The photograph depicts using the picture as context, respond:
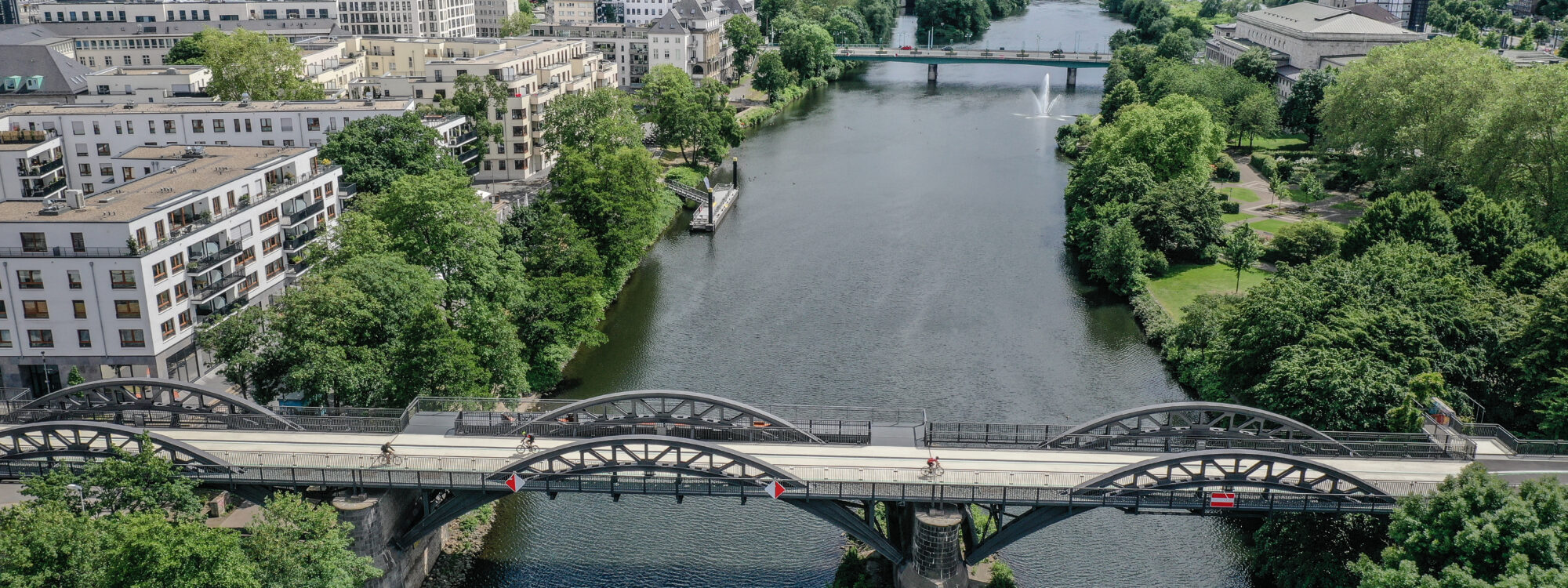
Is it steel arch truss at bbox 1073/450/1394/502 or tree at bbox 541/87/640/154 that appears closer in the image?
steel arch truss at bbox 1073/450/1394/502

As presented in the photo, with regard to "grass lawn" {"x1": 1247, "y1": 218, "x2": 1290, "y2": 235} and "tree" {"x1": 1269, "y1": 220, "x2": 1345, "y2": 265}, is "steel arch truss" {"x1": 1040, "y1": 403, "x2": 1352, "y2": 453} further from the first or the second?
"grass lawn" {"x1": 1247, "y1": 218, "x2": 1290, "y2": 235}

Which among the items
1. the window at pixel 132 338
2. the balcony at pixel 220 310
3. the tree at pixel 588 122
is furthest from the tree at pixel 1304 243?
the window at pixel 132 338

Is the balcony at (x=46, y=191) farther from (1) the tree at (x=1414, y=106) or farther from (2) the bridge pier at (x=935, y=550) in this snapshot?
(1) the tree at (x=1414, y=106)

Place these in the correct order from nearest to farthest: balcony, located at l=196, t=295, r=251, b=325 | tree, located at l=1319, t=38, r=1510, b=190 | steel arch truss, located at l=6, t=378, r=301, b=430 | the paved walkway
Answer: steel arch truss, located at l=6, t=378, r=301, b=430 < balcony, located at l=196, t=295, r=251, b=325 < tree, located at l=1319, t=38, r=1510, b=190 < the paved walkway

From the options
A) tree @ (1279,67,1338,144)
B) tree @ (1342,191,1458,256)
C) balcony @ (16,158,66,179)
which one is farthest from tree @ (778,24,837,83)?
tree @ (1342,191,1458,256)

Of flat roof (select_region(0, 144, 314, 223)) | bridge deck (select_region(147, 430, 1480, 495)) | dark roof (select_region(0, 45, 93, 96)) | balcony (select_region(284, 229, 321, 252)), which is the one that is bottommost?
bridge deck (select_region(147, 430, 1480, 495))

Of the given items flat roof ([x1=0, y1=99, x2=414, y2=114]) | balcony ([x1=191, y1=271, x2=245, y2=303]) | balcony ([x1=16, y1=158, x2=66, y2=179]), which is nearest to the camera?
balcony ([x1=191, y1=271, x2=245, y2=303])
